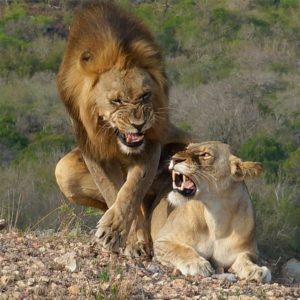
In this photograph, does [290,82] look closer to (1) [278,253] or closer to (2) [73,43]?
(1) [278,253]

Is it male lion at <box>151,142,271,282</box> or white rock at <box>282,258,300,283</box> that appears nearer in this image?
male lion at <box>151,142,271,282</box>

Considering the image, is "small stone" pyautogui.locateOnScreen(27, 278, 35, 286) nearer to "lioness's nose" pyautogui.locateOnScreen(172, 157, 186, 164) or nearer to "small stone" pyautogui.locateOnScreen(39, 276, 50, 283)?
"small stone" pyautogui.locateOnScreen(39, 276, 50, 283)

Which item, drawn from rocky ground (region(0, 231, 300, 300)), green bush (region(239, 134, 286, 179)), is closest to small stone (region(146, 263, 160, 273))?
rocky ground (region(0, 231, 300, 300))

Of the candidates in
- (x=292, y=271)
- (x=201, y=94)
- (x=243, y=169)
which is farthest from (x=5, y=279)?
(x=201, y=94)

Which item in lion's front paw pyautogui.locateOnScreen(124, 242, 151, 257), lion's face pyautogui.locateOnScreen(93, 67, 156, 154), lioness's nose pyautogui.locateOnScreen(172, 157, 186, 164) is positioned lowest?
lion's front paw pyautogui.locateOnScreen(124, 242, 151, 257)

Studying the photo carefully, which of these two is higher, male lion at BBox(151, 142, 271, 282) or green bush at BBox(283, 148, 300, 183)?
male lion at BBox(151, 142, 271, 282)

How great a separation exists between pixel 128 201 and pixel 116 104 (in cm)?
65

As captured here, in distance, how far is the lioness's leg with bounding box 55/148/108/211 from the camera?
299 inches

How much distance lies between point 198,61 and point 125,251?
105 ft

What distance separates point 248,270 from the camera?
635 centimetres

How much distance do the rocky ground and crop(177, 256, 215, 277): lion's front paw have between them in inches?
2.9

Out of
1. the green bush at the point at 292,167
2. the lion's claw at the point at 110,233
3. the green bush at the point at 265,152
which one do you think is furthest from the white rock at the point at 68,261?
the green bush at the point at 265,152

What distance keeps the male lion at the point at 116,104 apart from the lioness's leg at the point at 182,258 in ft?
1.09

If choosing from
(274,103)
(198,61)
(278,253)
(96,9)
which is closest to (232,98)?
(274,103)
